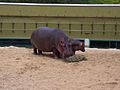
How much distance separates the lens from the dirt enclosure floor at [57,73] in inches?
333

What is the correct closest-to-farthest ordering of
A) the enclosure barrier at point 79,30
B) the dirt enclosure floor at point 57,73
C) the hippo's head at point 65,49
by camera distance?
1. the dirt enclosure floor at point 57,73
2. the hippo's head at point 65,49
3. the enclosure barrier at point 79,30

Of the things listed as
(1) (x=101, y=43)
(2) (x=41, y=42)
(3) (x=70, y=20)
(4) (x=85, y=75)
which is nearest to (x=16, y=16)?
(3) (x=70, y=20)

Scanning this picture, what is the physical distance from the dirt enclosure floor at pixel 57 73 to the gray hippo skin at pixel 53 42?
30 centimetres

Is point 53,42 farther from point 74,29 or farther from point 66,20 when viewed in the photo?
point 66,20

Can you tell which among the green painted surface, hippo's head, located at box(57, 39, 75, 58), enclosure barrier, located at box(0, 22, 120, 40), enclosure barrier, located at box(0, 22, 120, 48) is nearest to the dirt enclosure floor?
hippo's head, located at box(57, 39, 75, 58)

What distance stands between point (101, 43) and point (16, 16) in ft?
19.2

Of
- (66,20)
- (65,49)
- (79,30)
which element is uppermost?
(65,49)

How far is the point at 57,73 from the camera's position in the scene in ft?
33.3

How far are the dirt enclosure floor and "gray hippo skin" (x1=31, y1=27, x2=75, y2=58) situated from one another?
303 millimetres

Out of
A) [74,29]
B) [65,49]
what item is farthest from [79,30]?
[65,49]

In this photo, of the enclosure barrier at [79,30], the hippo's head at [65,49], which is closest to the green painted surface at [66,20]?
the enclosure barrier at [79,30]

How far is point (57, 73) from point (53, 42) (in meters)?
3.11

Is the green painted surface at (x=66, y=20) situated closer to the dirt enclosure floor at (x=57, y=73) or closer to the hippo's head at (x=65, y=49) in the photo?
the dirt enclosure floor at (x=57, y=73)

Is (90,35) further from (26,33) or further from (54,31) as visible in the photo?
(54,31)
